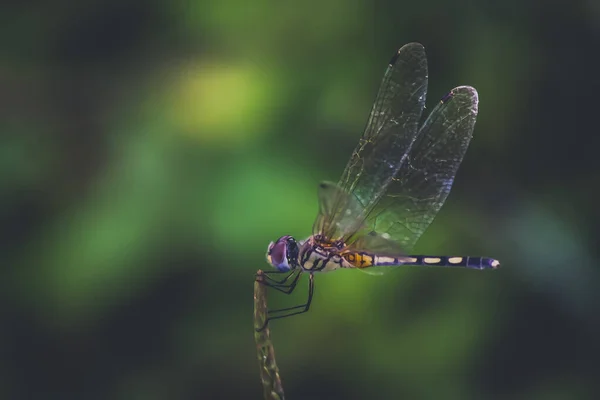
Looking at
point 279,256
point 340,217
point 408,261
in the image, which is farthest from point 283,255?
point 408,261

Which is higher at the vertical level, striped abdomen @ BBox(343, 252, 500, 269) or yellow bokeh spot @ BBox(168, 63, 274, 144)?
yellow bokeh spot @ BBox(168, 63, 274, 144)

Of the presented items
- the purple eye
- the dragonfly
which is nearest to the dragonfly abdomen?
the dragonfly

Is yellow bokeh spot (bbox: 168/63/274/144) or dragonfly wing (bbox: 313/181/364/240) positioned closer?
dragonfly wing (bbox: 313/181/364/240)

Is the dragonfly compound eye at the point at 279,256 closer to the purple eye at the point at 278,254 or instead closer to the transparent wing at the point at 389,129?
the purple eye at the point at 278,254

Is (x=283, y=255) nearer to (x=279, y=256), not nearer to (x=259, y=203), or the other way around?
(x=279, y=256)

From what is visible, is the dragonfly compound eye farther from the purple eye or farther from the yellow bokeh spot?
the yellow bokeh spot

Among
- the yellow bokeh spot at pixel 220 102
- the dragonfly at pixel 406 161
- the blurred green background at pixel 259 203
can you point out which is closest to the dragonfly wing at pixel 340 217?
the dragonfly at pixel 406 161
